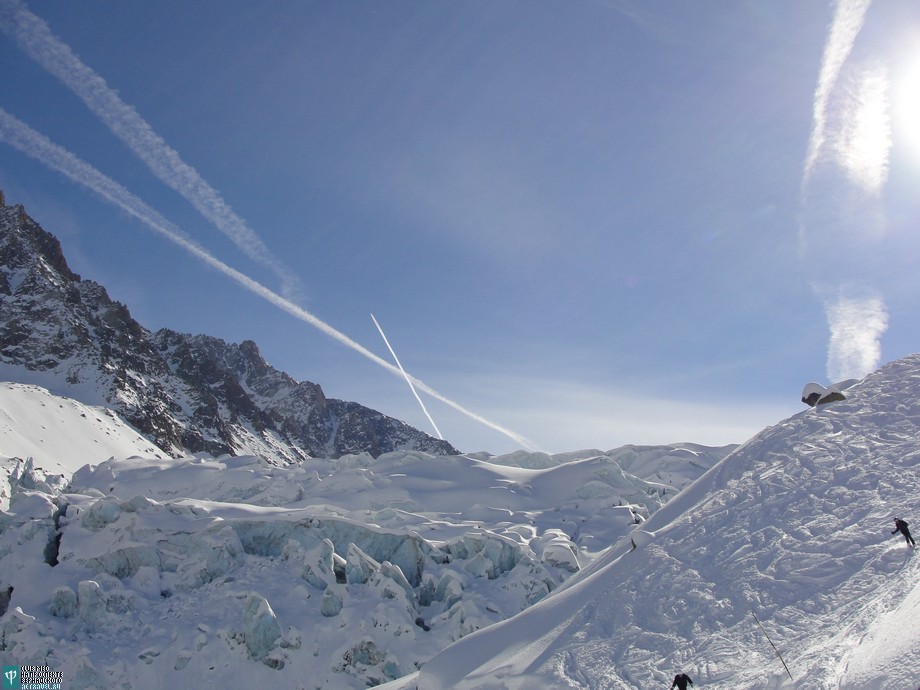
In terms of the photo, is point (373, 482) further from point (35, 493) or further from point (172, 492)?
point (35, 493)

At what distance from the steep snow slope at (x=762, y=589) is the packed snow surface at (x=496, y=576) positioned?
0.20 ft

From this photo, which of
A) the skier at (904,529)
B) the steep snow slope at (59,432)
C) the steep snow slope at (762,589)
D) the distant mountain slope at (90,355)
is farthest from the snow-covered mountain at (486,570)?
the distant mountain slope at (90,355)

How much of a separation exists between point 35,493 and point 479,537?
27215 mm

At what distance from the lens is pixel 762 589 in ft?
46.6

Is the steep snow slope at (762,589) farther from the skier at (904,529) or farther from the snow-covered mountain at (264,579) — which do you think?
the snow-covered mountain at (264,579)

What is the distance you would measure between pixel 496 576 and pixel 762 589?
22995mm

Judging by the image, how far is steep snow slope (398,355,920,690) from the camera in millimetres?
11062

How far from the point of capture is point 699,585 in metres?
15.5

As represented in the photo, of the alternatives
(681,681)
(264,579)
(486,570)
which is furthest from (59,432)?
(681,681)

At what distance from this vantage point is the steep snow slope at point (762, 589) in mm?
11062

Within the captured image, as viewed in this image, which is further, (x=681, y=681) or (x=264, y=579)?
(x=264, y=579)

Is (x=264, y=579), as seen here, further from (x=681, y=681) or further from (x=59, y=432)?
(x=59, y=432)

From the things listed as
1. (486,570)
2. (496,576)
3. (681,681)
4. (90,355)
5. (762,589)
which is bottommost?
(496,576)

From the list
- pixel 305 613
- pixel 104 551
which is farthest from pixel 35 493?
pixel 305 613
